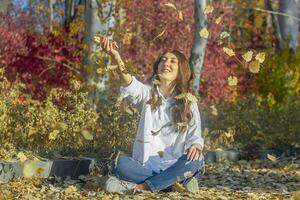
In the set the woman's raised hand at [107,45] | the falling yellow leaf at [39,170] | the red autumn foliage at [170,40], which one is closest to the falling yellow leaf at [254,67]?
the woman's raised hand at [107,45]

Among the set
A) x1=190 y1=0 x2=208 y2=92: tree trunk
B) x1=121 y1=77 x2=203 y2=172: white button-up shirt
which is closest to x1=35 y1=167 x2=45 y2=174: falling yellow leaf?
x1=121 y1=77 x2=203 y2=172: white button-up shirt

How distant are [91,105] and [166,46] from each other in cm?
449

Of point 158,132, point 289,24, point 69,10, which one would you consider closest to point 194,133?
point 158,132

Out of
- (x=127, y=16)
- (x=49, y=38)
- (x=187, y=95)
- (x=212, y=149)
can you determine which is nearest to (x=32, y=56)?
(x=49, y=38)

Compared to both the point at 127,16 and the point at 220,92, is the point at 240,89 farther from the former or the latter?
the point at 127,16

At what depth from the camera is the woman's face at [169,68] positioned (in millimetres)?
5098

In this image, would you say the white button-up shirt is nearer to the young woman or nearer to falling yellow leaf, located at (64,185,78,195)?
the young woman

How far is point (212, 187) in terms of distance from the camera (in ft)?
18.6

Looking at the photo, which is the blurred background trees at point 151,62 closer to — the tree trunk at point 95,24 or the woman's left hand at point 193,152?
the tree trunk at point 95,24

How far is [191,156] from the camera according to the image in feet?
16.3

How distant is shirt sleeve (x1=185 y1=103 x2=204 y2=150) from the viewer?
4953mm

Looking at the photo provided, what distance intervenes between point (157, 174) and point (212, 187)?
0.73m

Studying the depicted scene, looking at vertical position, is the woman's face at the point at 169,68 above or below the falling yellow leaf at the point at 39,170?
above

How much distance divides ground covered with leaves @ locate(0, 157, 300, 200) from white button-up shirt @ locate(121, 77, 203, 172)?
0.82ft
